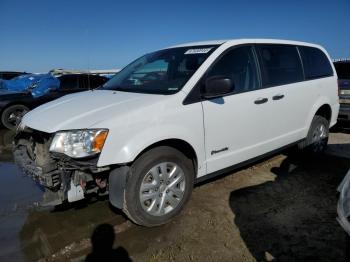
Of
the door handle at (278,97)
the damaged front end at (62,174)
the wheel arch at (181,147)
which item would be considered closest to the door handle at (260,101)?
the door handle at (278,97)

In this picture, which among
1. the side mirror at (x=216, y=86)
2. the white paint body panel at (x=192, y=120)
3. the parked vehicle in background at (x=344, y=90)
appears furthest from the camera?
the parked vehicle in background at (x=344, y=90)

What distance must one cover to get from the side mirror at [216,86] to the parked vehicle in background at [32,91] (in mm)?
6648

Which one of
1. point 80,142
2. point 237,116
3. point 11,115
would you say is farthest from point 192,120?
point 11,115

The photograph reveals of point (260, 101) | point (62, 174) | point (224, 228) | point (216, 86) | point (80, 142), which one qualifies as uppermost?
point (216, 86)

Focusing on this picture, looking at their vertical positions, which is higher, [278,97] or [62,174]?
[278,97]

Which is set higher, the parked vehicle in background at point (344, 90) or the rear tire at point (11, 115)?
the parked vehicle in background at point (344, 90)

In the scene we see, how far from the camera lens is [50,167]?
2934 millimetres

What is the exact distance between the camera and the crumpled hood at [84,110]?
116 inches

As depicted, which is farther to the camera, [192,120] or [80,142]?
[192,120]

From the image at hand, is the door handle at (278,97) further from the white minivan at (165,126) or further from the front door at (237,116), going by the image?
the front door at (237,116)

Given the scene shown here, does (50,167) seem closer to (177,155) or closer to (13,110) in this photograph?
(177,155)

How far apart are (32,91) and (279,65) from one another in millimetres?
7640

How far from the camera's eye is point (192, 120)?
3273 millimetres

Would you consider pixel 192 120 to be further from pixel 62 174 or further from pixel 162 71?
pixel 62 174
